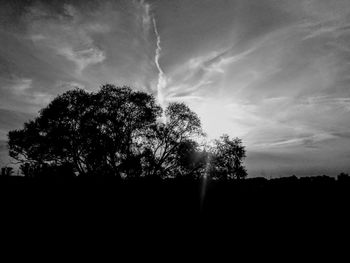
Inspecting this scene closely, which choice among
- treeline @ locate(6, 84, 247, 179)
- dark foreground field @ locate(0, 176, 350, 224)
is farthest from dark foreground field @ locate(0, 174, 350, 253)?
treeline @ locate(6, 84, 247, 179)

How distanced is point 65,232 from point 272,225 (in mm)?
7729

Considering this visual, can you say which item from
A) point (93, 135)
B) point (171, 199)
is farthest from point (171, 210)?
point (93, 135)

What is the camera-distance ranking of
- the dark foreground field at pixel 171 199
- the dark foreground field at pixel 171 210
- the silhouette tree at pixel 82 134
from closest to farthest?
the dark foreground field at pixel 171 210
the dark foreground field at pixel 171 199
the silhouette tree at pixel 82 134

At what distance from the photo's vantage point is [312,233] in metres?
7.96

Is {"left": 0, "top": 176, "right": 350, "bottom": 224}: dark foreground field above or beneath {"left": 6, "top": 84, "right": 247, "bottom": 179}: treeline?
beneath

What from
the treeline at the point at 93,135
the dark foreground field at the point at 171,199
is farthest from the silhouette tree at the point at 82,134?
the dark foreground field at the point at 171,199

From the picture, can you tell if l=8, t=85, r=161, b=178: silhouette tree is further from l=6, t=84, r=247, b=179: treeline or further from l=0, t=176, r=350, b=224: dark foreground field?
l=0, t=176, r=350, b=224: dark foreground field

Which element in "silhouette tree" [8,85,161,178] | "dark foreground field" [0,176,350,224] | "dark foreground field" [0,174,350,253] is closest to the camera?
"dark foreground field" [0,174,350,253]

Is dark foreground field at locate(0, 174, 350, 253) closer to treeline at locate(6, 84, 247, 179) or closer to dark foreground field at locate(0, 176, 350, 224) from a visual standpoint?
dark foreground field at locate(0, 176, 350, 224)

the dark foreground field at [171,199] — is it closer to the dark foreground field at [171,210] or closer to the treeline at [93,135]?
the dark foreground field at [171,210]

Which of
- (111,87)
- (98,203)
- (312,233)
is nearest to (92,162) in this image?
(111,87)

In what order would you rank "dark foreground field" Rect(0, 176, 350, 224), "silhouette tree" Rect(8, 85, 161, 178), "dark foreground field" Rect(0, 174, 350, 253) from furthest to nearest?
"silhouette tree" Rect(8, 85, 161, 178) → "dark foreground field" Rect(0, 176, 350, 224) → "dark foreground field" Rect(0, 174, 350, 253)

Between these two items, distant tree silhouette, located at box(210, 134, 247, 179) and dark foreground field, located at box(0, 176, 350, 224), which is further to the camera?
distant tree silhouette, located at box(210, 134, 247, 179)

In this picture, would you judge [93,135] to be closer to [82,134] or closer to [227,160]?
[82,134]
